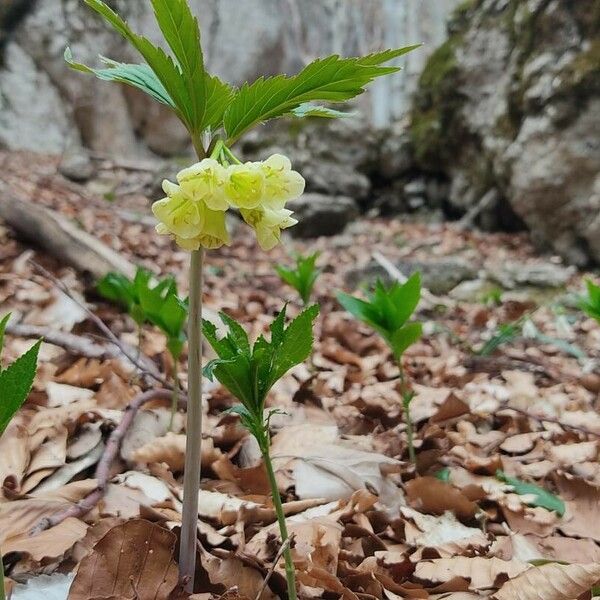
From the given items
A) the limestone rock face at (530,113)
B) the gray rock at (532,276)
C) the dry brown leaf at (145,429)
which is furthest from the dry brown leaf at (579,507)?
the limestone rock face at (530,113)

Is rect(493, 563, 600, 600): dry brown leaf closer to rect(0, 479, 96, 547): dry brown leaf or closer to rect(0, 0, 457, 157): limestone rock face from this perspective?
rect(0, 479, 96, 547): dry brown leaf

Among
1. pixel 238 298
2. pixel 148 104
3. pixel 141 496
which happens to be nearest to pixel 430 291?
pixel 238 298

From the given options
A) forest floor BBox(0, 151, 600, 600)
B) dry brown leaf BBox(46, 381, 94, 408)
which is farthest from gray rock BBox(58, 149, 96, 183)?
dry brown leaf BBox(46, 381, 94, 408)

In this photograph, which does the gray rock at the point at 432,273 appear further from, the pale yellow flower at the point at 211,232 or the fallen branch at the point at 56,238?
the pale yellow flower at the point at 211,232

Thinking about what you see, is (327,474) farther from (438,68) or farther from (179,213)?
(438,68)

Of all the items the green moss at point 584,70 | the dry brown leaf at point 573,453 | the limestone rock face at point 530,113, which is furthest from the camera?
the limestone rock face at point 530,113

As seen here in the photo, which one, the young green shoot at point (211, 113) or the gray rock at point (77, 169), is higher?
the gray rock at point (77, 169)

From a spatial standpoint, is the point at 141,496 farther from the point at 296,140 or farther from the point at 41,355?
the point at 296,140
